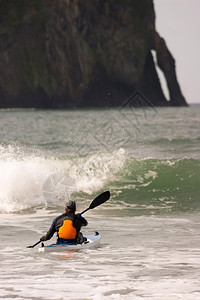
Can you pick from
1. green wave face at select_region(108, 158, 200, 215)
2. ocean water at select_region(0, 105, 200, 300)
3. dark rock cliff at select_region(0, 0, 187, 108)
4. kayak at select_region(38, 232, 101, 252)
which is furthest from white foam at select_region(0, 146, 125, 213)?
dark rock cliff at select_region(0, 0, 187, 108)

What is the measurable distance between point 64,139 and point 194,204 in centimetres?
1779

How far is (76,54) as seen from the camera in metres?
116

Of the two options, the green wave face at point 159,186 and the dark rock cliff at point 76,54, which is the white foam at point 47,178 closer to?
the green wave face at point 159,186

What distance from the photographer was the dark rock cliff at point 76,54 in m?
116

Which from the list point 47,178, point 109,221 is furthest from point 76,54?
point 109,221

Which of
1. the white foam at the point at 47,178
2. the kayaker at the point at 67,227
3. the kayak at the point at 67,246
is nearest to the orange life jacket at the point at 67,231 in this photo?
the kayaker at the point at 67,227

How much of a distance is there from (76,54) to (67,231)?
108975 mm

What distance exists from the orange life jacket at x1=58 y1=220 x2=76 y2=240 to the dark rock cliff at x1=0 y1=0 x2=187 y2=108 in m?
103

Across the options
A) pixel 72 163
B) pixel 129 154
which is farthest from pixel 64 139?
pixel 72 163

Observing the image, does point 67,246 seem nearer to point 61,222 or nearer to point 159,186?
point 61,222

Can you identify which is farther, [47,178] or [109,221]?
[47,178]

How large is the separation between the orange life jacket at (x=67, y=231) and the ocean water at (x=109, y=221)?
26 centimetres

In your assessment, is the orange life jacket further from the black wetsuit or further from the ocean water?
the ocean water

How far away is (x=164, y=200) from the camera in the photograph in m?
16.4
